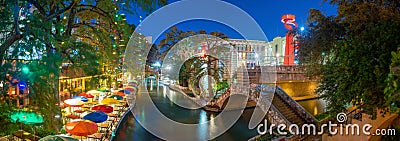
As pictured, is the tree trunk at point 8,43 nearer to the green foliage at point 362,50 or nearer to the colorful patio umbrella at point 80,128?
the colorful patio umbrella at point 80,128

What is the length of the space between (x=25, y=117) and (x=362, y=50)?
28.2 ft

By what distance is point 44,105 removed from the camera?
6602mm

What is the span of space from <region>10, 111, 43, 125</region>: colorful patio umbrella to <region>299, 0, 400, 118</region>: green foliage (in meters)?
7.91

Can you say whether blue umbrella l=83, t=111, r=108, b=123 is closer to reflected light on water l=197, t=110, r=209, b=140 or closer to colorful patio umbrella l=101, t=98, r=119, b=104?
colorful patio umbrella l=101, t=98, r=119, b=104

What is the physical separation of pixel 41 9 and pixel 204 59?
18193 millimetres

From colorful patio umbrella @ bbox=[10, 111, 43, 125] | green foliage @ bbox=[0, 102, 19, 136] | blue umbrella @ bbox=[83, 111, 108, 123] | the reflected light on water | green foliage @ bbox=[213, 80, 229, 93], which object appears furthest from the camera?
green foliage @ bbox=[213, 80, 229, 93]

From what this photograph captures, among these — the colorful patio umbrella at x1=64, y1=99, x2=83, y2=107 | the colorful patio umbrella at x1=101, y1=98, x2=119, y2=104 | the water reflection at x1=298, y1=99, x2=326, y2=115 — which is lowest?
the water reflection at x1=298, y1=99, x2=326, y2=115

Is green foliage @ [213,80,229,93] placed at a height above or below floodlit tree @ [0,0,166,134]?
below

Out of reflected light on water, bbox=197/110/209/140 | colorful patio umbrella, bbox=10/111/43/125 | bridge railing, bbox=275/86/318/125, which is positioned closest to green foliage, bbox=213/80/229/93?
reflected light on water, bbox=197/110/209/140

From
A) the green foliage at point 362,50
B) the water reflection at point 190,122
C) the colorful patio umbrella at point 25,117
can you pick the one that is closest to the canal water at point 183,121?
the water reflection at point 190,122

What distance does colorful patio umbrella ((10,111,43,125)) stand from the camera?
6.00 m

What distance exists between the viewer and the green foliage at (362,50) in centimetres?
541

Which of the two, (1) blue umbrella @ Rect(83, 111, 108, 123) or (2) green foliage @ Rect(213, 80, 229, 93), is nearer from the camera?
(1) blue umbrella @ Rect(83, 111, 108, 123)

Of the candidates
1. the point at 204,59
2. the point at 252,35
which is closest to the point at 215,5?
the point at 252,35
